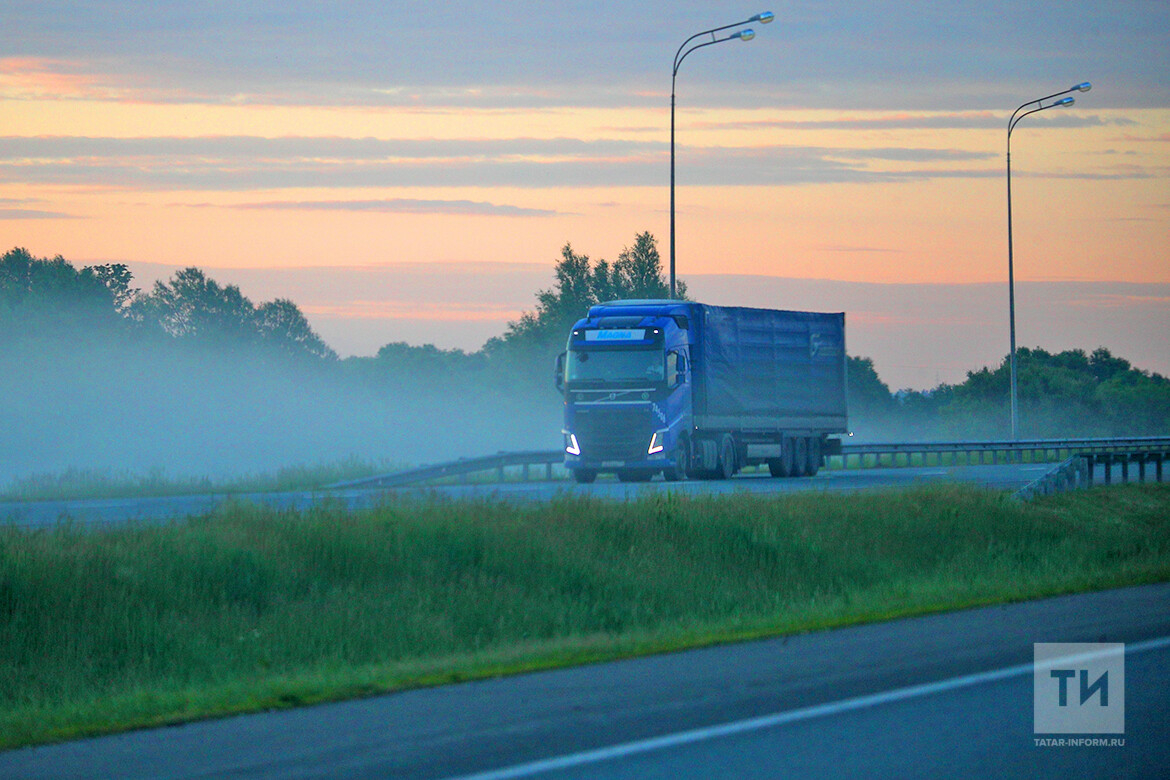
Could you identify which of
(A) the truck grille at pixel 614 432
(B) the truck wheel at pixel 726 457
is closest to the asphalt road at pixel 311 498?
(B) the truck wheel at pixel 726 457

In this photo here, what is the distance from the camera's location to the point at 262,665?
12906 millimetres

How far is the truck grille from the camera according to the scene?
33812 millimetres

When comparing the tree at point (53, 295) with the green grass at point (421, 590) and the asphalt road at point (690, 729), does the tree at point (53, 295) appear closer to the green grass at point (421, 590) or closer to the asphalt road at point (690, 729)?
the green grass at point (421, 590)

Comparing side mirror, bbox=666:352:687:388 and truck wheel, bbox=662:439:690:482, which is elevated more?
side mirror, bbox=666:352:687:388

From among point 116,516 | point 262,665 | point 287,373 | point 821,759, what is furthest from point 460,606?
point 287,373

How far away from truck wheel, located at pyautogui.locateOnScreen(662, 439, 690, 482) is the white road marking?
23.2 m

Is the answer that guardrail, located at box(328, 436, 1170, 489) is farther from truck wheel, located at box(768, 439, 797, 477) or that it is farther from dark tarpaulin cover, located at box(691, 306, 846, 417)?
truck wheel, located at box(768, 439, 797, 477)

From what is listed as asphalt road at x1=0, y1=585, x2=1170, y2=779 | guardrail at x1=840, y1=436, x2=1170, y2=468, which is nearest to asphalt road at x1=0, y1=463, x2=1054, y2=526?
asphalt road at x1=0, y1=585, x2=1170, y2=779

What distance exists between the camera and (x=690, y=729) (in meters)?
8.48

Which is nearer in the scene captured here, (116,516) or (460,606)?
(460,606)

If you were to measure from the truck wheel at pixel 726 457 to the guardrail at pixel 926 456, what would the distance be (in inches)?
216

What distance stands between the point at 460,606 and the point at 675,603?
281 cm

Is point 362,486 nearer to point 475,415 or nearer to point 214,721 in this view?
point 214,721

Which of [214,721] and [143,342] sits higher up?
[143,342]
